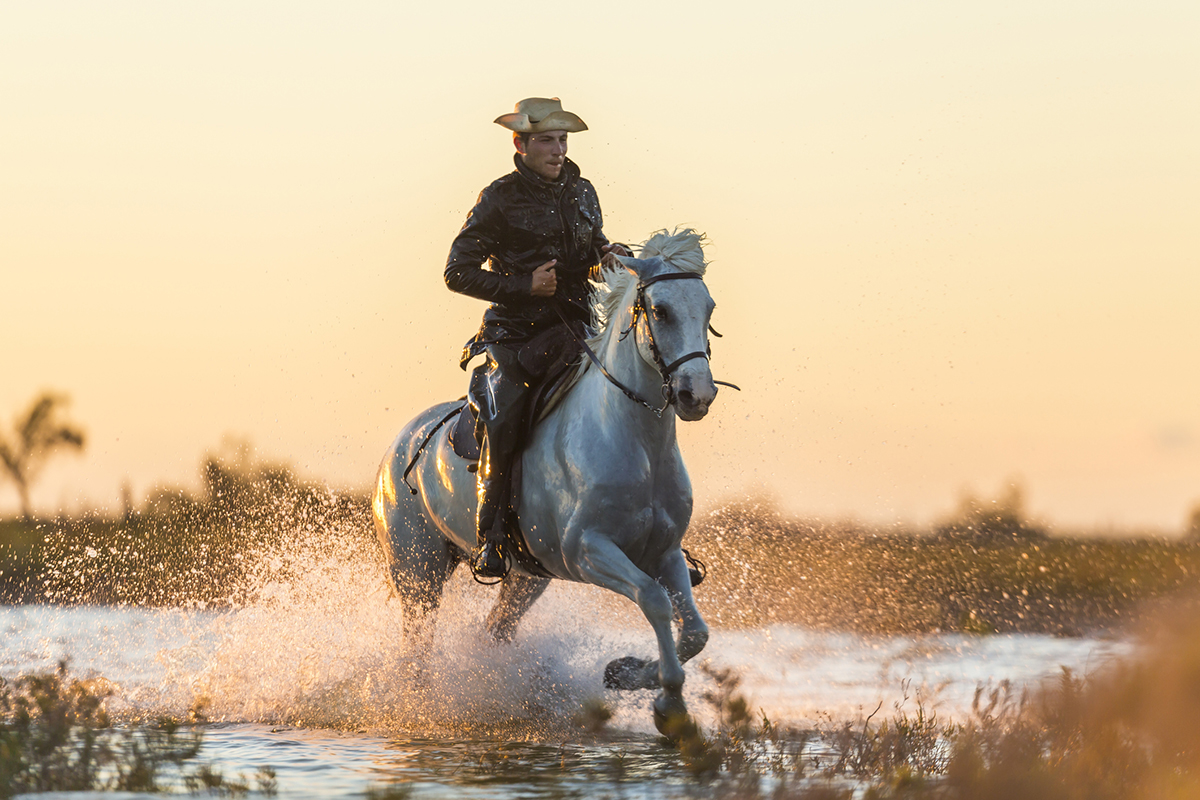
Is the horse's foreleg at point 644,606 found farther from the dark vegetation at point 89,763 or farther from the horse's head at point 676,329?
the dark vegetation at point 89,763

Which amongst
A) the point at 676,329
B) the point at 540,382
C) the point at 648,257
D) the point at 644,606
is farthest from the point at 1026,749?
the point at 540,382

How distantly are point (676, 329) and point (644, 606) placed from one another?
4.77 ft

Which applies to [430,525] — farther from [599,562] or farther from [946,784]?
[946,784]

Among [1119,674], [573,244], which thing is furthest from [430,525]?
[1119,674]

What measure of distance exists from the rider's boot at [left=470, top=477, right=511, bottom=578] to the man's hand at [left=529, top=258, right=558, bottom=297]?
1.17 m

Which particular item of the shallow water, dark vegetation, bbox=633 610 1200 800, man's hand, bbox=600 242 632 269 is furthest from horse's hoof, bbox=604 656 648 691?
man's hand, bbox=600 242 632 269

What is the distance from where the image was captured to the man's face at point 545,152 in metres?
7.78

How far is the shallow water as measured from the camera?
6.23 meters

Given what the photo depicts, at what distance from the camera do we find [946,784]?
184 inches

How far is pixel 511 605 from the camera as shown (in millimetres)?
9125

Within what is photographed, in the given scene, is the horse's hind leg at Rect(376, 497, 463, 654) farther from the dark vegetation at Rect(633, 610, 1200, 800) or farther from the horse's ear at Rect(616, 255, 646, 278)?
the horse's ear at Rect(616, 255, 646, 278)

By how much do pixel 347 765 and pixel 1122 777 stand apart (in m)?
3.63

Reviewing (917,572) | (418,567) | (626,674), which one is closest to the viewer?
(626,674)

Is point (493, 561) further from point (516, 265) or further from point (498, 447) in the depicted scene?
point (516, 265)
